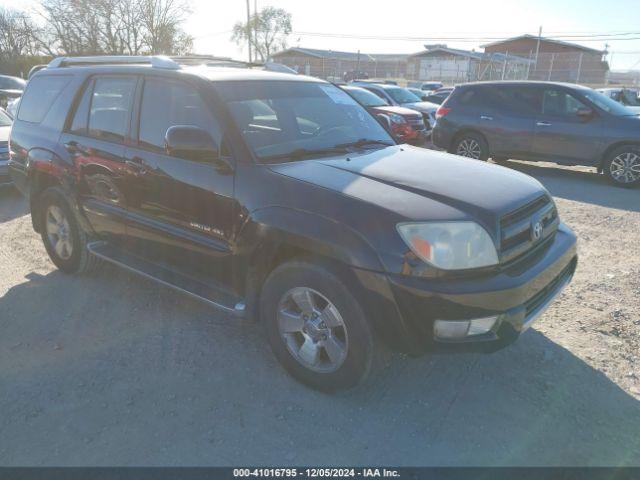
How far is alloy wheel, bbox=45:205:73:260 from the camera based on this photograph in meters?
4.56

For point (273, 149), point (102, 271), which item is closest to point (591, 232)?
point (273, 149)

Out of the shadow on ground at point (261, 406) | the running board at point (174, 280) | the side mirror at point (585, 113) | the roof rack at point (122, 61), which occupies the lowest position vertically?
the shadow on ground at point (261, 406)

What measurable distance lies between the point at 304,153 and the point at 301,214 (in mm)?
720

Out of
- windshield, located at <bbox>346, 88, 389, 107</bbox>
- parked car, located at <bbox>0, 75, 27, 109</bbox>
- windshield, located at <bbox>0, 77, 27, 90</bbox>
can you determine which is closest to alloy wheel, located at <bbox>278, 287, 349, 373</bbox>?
windshield, located at <bbox>346, 88, 389, 107</bbox>

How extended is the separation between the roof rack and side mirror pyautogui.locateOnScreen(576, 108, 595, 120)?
308 inches

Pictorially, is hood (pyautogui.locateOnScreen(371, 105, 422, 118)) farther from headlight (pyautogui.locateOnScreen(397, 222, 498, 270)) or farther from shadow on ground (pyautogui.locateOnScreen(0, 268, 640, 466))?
Answer: headlight (pyautogui.locateOnScreen(397, 222, 498, 270))

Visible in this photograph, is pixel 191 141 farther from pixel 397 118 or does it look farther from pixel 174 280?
pixel 397 118

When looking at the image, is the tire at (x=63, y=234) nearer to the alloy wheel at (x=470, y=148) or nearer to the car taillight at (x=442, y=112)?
the alloy wheel at (x=470, y=148)

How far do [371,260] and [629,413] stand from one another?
5.72ft

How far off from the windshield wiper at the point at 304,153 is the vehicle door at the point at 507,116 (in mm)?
7198

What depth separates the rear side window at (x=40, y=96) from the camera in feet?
14.8

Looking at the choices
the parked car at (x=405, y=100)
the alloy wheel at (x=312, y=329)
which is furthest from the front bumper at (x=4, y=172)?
the parked car at (x=405, y=100)

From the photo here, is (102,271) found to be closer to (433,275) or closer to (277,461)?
(277,461)

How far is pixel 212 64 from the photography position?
162 inches
